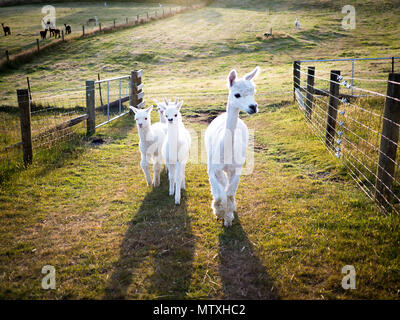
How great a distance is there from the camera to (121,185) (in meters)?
6.12

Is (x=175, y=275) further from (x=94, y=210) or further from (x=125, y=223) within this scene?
(x=94, y=210)

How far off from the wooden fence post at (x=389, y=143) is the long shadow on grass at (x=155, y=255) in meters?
3.00

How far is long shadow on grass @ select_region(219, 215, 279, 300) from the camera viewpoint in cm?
322

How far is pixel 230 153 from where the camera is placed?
14.2ft

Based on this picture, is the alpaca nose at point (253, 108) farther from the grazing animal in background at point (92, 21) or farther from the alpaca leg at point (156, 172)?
the grazing animal in background at point (92, 21)

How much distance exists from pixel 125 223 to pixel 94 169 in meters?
2.67

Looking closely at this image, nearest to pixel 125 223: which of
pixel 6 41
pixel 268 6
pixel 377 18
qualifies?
pixel 6 41

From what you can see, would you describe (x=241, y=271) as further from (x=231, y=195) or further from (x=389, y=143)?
(x=389, y=143)

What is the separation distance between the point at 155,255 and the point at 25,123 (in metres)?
4.91

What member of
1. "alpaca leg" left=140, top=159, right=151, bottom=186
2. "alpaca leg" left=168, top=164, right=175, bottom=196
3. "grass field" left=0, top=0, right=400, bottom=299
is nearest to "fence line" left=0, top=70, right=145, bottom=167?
"grass field" left=0, top=0, right=400, bottom=299

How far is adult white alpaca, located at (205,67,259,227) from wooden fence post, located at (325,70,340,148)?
335 centimetres

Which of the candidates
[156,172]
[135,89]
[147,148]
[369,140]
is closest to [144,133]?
[147,148]

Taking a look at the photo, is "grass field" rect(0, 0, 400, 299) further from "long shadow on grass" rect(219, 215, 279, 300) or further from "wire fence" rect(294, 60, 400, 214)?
"wire fence" rect(294, 60, 400, 214)

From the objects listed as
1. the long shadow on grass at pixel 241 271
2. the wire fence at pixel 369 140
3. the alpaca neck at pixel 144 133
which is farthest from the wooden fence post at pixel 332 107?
the alpaca neck at pixel 144 133
